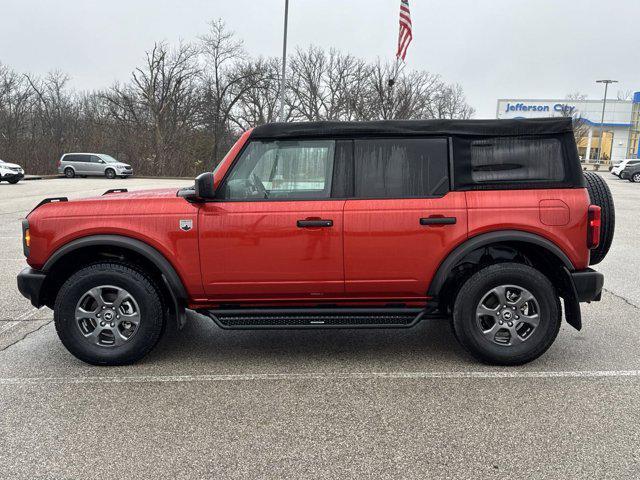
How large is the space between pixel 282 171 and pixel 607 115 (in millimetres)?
79411

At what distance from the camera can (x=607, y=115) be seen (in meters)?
70.7

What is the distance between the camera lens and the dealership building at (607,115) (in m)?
68.0

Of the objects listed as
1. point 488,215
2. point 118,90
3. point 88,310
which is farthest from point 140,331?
point 118,90

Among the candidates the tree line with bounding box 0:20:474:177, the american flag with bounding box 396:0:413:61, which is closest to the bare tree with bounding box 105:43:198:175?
the tree line with bounding box 0:20:474:177

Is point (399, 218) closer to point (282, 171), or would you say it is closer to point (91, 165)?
point (282, 171)

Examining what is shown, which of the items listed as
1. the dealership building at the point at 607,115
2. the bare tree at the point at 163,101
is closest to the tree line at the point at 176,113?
the bare tree at the point at 163,101

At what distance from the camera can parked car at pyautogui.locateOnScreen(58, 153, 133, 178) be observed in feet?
112

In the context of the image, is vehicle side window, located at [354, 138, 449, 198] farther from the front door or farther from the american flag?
the american flag

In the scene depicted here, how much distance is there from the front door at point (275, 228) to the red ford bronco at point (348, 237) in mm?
10

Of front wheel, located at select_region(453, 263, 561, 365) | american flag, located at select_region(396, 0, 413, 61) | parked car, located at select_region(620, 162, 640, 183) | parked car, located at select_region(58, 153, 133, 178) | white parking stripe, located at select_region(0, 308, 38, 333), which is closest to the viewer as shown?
front wheel, located at select_region(453, 263, 561, 365)

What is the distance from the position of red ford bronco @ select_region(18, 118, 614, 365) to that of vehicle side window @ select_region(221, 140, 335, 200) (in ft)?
0.04

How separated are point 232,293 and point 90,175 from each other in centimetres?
3511

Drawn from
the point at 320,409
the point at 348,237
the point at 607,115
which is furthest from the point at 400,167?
the point at 607,115

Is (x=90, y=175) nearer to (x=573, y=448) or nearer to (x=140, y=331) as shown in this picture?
(x=140, y=331)
